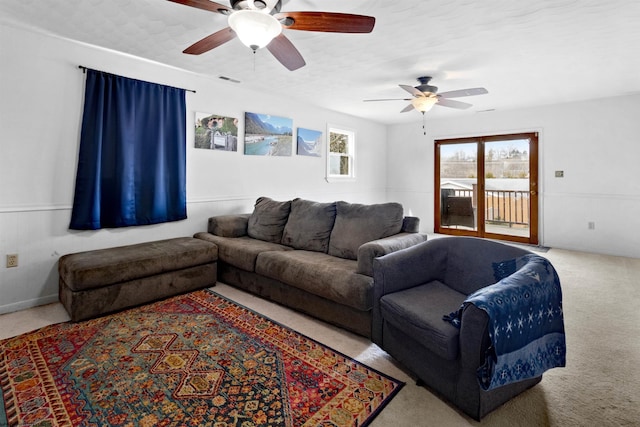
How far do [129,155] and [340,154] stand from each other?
3897mm

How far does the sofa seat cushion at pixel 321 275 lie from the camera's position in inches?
89.6

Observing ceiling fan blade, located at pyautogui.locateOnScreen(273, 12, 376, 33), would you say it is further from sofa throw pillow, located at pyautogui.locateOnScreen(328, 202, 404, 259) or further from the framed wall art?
the framed wall art

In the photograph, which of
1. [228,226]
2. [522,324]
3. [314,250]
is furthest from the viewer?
[228,226]

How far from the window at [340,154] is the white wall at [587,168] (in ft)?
7.92

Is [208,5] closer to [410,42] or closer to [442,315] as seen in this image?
[410,42]

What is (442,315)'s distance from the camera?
171cm

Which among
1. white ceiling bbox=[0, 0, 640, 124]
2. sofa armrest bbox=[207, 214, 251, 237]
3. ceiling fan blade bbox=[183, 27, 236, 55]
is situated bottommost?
sofa armrest bbox=[207, 214, 251, 237]

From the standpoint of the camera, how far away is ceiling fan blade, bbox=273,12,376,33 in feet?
6.27

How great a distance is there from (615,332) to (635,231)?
345cm

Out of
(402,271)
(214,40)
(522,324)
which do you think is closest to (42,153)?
(214,40)

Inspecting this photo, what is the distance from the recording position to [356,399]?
1.71m

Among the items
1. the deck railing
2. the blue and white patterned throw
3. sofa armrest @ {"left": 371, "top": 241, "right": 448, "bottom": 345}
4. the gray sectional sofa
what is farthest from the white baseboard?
the deck railing

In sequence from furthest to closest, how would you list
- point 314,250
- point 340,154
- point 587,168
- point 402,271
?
point 340,154
point 587,168
point 314,250
point 402,271

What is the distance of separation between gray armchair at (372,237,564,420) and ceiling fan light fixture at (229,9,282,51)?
157 centimetres
